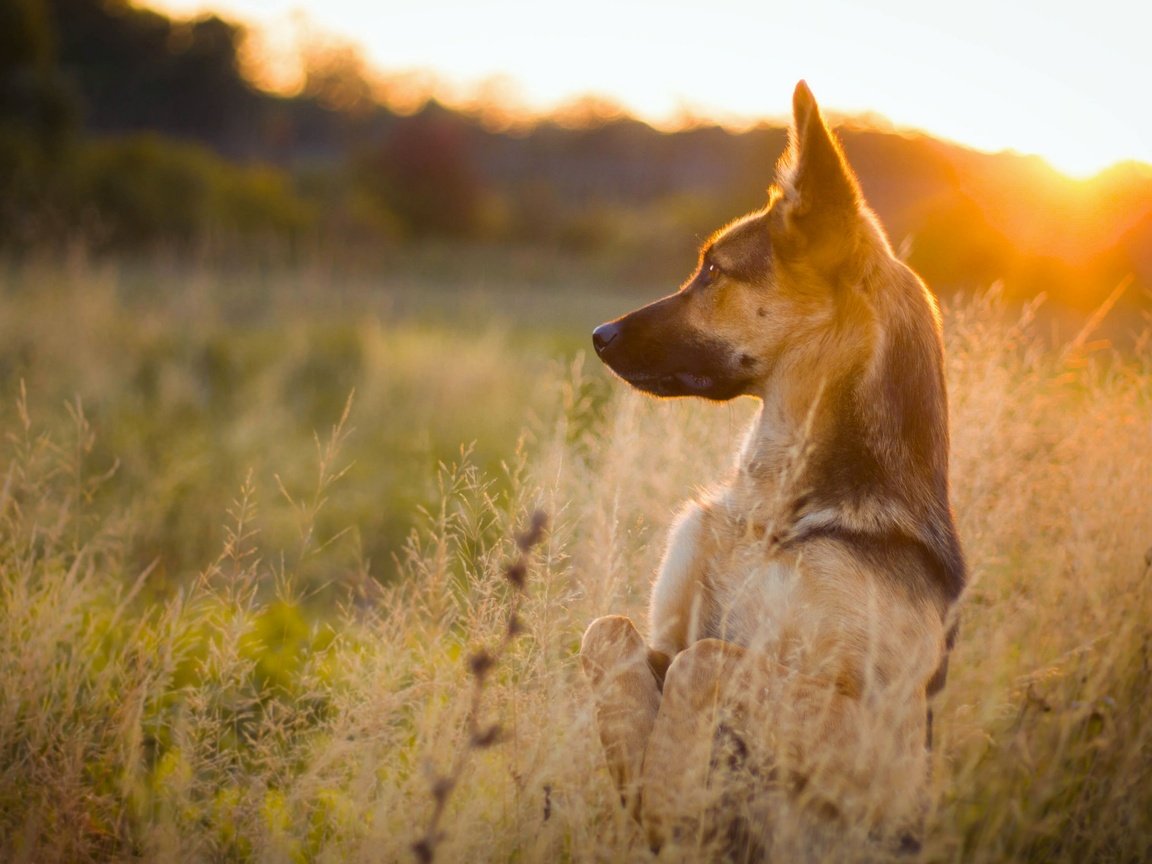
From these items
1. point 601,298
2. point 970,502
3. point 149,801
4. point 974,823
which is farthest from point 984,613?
point 601,298

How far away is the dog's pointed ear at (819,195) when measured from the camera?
2725 millimetres

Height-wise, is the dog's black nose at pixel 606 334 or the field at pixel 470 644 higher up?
the dog's black nose at pixel 606 334

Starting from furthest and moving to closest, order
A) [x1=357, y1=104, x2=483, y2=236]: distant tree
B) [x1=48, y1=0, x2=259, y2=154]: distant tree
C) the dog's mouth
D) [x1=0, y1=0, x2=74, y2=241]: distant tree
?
[x1=357, y1=104, x2=483, y2=236]: distant tree, [x1=48, y1=0, x2=259, y2=154]: distant tree, [x1=0, y1=0, x2=74, y2=241]: distant tree, the dog's mouth

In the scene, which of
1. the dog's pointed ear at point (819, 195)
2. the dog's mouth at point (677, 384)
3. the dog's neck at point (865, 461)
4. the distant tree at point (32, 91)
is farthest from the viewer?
the distant tree at point (32, 91)

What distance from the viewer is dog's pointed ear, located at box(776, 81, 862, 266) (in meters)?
2.72

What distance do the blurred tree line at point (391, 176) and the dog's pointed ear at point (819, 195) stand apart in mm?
1413

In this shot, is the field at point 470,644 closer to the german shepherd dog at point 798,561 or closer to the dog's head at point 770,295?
the german shepherd dog at point 798,561

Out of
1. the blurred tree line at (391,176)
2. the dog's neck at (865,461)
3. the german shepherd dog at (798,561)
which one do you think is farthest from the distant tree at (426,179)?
the dog's neck at (865,461)

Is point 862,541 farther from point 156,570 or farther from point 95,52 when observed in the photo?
point 95,52

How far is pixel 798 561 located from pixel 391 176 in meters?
28.1

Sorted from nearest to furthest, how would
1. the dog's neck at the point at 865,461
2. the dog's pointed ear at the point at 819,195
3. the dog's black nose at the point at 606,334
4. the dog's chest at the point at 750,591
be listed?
the dog's chest at the point at 750,591
the dog's neck at the point at 865,461
the dog's pointed ear at the point at 819,195
the dog's black nose at the point at 606,334

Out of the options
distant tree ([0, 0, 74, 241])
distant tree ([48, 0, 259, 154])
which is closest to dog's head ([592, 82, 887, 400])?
distant tree ([0, 0, 74, 241])

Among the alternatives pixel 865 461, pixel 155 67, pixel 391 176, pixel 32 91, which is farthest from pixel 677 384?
pixel 155 67

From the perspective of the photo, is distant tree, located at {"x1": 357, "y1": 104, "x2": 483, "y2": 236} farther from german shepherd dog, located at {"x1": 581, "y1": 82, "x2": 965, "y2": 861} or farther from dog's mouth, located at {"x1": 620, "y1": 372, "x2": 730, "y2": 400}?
german shepherd dog, located at {"x1": 581, "y1": 82, "x2": 965, "y2": 861}
